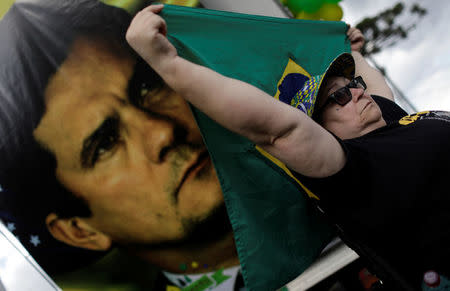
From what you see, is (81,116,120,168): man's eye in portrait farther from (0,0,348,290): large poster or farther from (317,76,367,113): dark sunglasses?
(317,76,367,113): dark sunglasses

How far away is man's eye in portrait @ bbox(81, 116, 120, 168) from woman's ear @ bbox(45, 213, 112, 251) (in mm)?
299

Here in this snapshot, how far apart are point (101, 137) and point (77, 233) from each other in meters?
0.51

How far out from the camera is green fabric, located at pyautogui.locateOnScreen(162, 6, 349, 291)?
1.05m

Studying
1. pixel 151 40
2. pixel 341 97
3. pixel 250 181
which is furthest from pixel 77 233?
pixel 341 97

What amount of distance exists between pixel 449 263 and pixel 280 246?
53 cm

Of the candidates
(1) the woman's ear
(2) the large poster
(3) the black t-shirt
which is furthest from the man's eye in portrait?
(3) the black t-shirt

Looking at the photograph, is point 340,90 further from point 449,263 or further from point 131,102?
point 131,102

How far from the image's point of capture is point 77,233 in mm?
1355

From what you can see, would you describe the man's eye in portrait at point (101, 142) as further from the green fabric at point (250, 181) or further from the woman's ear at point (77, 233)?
the green fabric at point (250, 181)

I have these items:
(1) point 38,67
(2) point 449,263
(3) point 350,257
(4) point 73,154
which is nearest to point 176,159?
(4) point 73,154

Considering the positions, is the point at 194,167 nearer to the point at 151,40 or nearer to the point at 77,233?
the point at 77,233

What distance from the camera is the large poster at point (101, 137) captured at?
1300 millimetres

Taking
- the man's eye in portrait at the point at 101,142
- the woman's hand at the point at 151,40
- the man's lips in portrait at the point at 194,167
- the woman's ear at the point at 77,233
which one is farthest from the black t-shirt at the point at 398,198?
the woman's ear at the point at 77,233

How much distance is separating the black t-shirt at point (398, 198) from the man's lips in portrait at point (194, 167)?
29.4 inches
